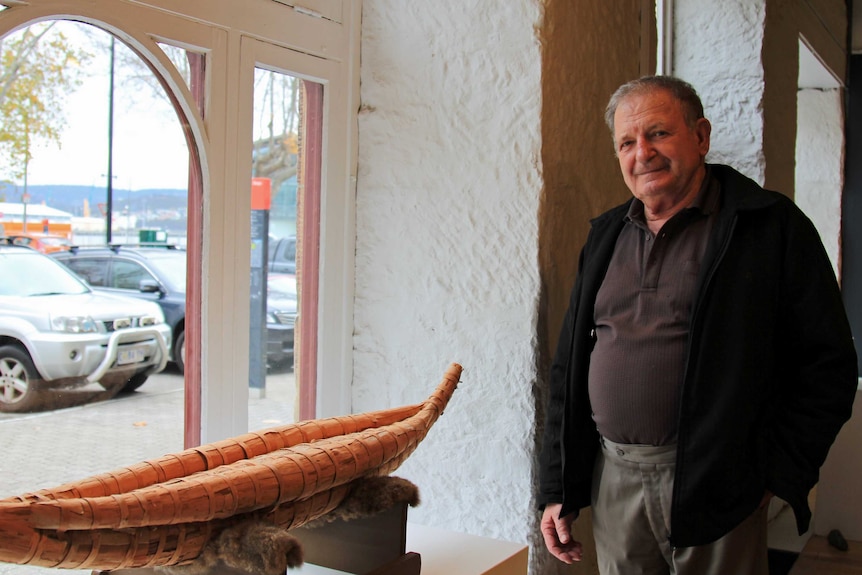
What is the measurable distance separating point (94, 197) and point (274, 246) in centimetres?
43

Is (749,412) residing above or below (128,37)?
below

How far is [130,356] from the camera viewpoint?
154cm

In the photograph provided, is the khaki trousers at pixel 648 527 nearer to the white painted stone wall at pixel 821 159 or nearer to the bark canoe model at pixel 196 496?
the bark canoe model at pixel 196 496

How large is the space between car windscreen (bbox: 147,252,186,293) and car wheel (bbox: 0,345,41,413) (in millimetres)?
296

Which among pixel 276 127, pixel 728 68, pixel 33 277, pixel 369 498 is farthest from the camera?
pixel 728 68

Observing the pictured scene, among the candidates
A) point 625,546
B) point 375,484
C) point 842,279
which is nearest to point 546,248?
point 625,546

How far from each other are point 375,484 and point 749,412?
2.19ft

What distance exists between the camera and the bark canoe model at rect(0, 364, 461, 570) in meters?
0.84

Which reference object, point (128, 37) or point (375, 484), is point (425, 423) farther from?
point (128, 37)

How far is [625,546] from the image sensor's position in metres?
1.58

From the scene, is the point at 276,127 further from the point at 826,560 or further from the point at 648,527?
the point at 826,560

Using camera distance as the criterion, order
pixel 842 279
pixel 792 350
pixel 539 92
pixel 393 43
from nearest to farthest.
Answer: pixel 792 350 < pixel 539 92 < pixel 393 43 < pixel 842 279

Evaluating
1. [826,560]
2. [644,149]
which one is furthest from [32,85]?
[826,560]

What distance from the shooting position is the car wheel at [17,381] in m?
1.33
